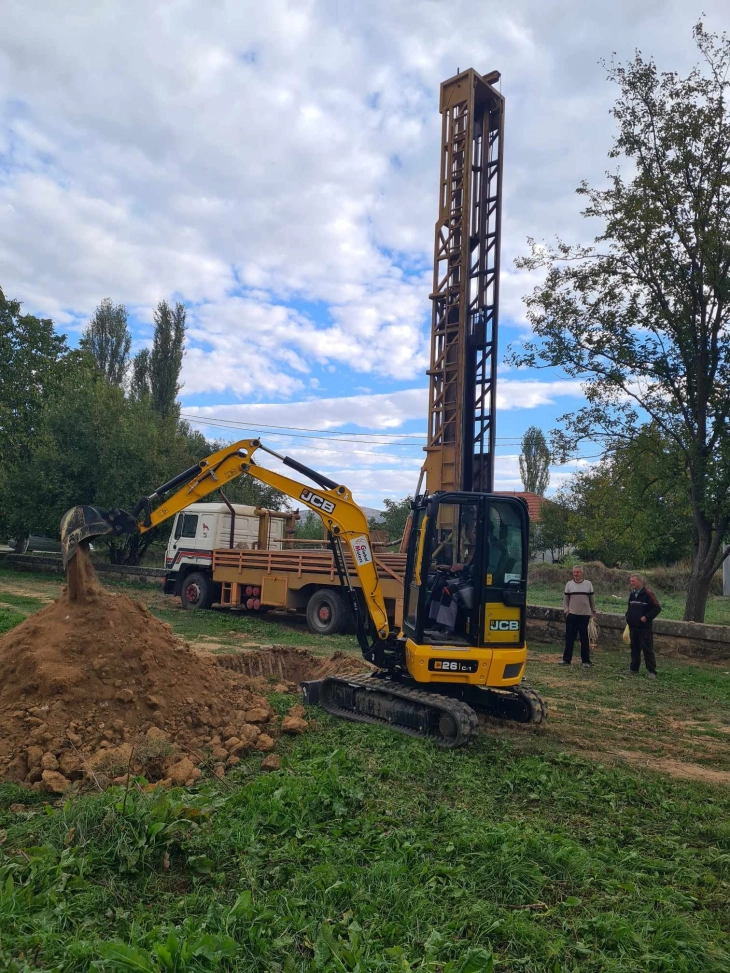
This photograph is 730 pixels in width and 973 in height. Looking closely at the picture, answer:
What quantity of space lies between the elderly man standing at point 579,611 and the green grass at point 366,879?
6.39 metres

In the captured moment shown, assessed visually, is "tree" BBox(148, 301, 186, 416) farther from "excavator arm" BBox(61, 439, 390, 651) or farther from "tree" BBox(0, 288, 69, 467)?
"excavator arm" BBox(61, 439, 390, 651)

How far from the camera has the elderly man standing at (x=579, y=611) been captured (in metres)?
11.8

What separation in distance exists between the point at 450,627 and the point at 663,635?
790 centimetres

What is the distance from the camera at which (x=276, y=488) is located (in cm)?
884

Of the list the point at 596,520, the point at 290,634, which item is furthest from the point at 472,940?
the point at 596,520

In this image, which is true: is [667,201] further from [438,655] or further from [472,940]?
[472,940]

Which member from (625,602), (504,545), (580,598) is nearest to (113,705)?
(504,545)

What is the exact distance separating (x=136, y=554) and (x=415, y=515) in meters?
20.7

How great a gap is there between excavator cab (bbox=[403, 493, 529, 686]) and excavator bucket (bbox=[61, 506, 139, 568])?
3337mm

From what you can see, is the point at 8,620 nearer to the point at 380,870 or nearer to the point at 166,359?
the point at 380,870

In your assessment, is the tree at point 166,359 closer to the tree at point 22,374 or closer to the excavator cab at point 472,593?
the tree at point 22,374

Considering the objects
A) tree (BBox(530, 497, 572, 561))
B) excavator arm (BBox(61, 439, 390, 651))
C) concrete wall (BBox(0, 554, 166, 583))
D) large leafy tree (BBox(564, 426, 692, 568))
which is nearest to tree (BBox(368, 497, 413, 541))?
tree (BBox(530, 497, 572, 561))

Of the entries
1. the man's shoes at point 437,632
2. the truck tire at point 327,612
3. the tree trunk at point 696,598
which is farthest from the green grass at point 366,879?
the tree trunk at point 696,598

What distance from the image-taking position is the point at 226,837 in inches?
165
